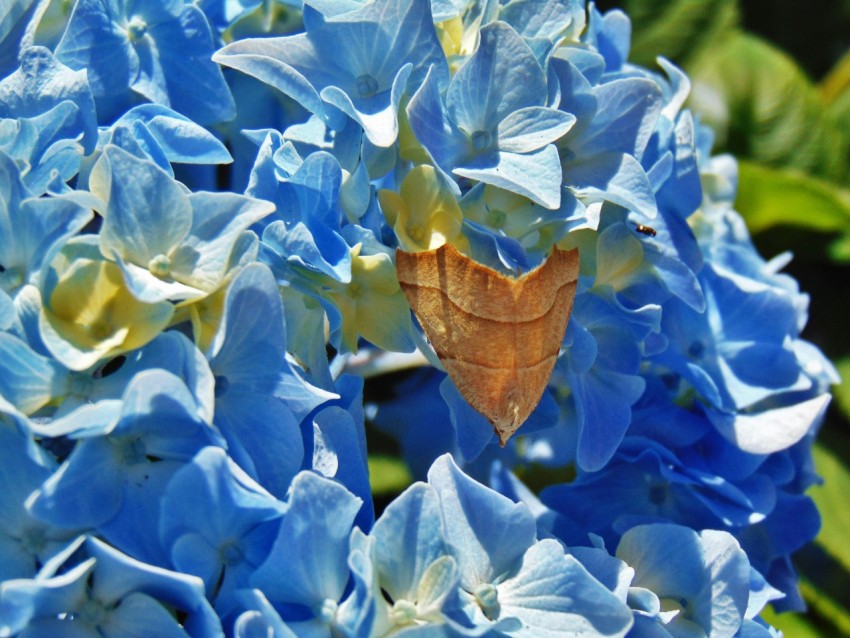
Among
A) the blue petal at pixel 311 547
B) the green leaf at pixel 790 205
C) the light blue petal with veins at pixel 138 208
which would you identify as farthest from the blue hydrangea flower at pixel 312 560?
the green leaf at pixel 790 205

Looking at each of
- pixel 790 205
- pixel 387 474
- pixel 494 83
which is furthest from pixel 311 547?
pixel 790 205

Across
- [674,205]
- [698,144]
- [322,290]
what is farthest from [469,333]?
[698,144]

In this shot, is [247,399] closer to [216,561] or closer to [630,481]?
[216,561]

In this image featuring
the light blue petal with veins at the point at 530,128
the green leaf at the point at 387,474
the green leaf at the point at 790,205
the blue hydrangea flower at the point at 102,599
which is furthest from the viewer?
the green leaf at the point at 790,205

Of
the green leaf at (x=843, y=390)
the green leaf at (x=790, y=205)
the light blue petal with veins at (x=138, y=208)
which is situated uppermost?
the light blue petal with veins at (x=138, y=208)

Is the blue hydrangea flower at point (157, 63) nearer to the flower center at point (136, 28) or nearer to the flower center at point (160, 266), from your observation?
the flower center at point (136, 28)

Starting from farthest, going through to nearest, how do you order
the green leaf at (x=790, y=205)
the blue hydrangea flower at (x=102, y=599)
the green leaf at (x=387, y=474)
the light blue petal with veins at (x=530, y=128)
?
the green leaf at (x=790, y=205) < the green leaf at (x=387, y=474) < the light blue petal with veins at (x=530, y=128) < the blue hydrangea flower at (x=102, y=599)

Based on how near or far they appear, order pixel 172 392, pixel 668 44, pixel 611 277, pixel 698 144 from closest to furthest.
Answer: pixel 172 392 < pixel 611 277 < pixel 698 144 < pixel 668 44

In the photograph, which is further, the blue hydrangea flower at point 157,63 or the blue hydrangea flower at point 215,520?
the blue hydrangea flower at point 157,63
